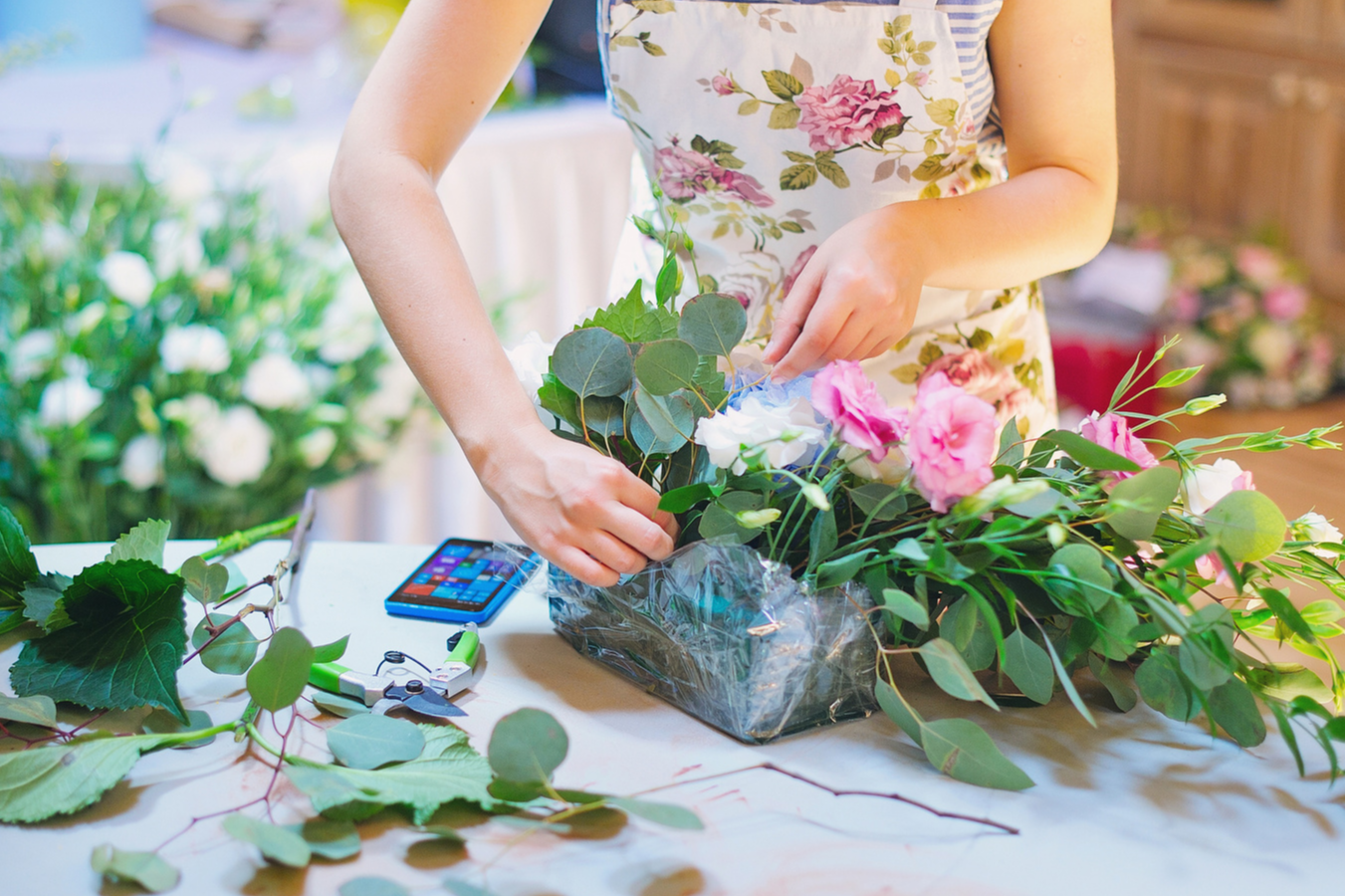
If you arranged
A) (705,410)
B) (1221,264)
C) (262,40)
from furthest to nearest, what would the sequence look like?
(1221,264)
(262,40)
(705,410)

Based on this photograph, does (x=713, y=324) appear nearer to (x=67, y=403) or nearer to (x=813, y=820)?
(x=813, y=820)

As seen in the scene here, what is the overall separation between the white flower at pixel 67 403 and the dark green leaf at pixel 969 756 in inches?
45.4

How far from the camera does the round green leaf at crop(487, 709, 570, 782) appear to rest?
54 centimetres

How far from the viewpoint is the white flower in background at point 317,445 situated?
5.14ft

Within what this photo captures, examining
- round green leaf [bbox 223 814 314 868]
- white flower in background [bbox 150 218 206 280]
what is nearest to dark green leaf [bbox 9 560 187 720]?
round green leaf [bbox 223 814 314 868]

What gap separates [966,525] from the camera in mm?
622

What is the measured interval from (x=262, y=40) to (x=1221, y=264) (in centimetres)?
249

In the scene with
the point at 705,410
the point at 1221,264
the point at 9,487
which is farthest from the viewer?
the point at 1221,264

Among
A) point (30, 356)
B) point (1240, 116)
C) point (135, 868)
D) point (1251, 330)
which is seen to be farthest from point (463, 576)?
point (1240, 116)

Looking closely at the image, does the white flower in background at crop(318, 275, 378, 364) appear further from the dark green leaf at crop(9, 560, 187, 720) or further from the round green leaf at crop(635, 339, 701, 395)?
the round green leaf at crop(635, 339, 701, 395)

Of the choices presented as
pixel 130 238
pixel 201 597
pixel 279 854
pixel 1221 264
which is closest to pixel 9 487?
pixel 130 238

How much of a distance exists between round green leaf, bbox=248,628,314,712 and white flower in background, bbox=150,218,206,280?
1.05m

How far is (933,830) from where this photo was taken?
0.57 metres

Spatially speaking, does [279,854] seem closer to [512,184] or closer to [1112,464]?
[1112,464]
